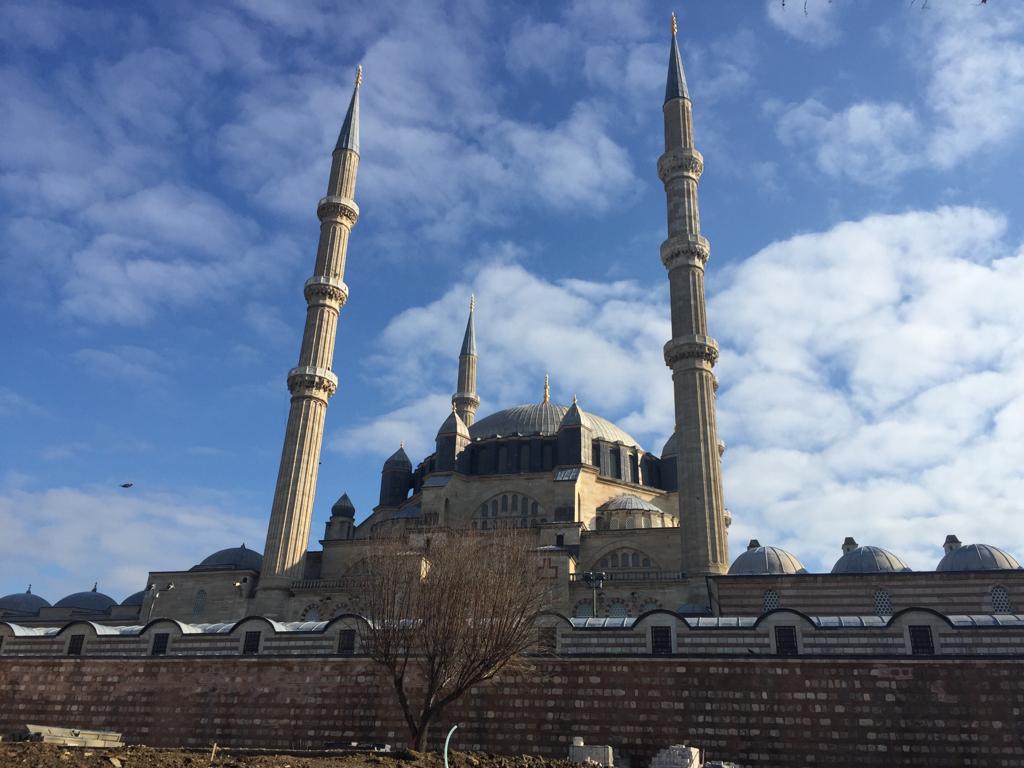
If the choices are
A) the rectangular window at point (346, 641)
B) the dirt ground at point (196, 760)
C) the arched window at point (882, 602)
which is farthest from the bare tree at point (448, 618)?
the arched window at point (882, 602)

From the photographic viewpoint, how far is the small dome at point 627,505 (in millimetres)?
35125

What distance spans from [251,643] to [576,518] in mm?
15787

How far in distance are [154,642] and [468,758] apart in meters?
12.7

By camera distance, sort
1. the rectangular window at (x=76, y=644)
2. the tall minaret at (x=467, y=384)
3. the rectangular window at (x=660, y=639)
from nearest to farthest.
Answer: the rectangular window at (x=660, y=639), the rectangular window at (x=76, y=644), the tall minaret at (x=467, y=384)

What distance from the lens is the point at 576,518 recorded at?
113ft

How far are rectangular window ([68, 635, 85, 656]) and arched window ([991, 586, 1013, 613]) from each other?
1071 inches

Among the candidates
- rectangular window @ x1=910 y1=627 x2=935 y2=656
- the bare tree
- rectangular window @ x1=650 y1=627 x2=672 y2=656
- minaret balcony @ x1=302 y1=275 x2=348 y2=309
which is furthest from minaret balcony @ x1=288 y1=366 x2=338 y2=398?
rectangular window @ x1=910 y1=627 x2=935 y2=656

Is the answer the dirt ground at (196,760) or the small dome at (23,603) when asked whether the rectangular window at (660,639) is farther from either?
the small dome at (23,603)

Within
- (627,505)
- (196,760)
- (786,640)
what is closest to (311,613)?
(627,505)

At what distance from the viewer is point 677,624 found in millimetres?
20203

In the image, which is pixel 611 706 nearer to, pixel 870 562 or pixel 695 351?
pixel 870 562

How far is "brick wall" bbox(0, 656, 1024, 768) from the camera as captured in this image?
56.6 ft

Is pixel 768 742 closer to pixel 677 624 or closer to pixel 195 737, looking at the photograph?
pixel 677 624

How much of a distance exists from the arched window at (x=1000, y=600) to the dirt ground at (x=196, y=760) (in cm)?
1845
